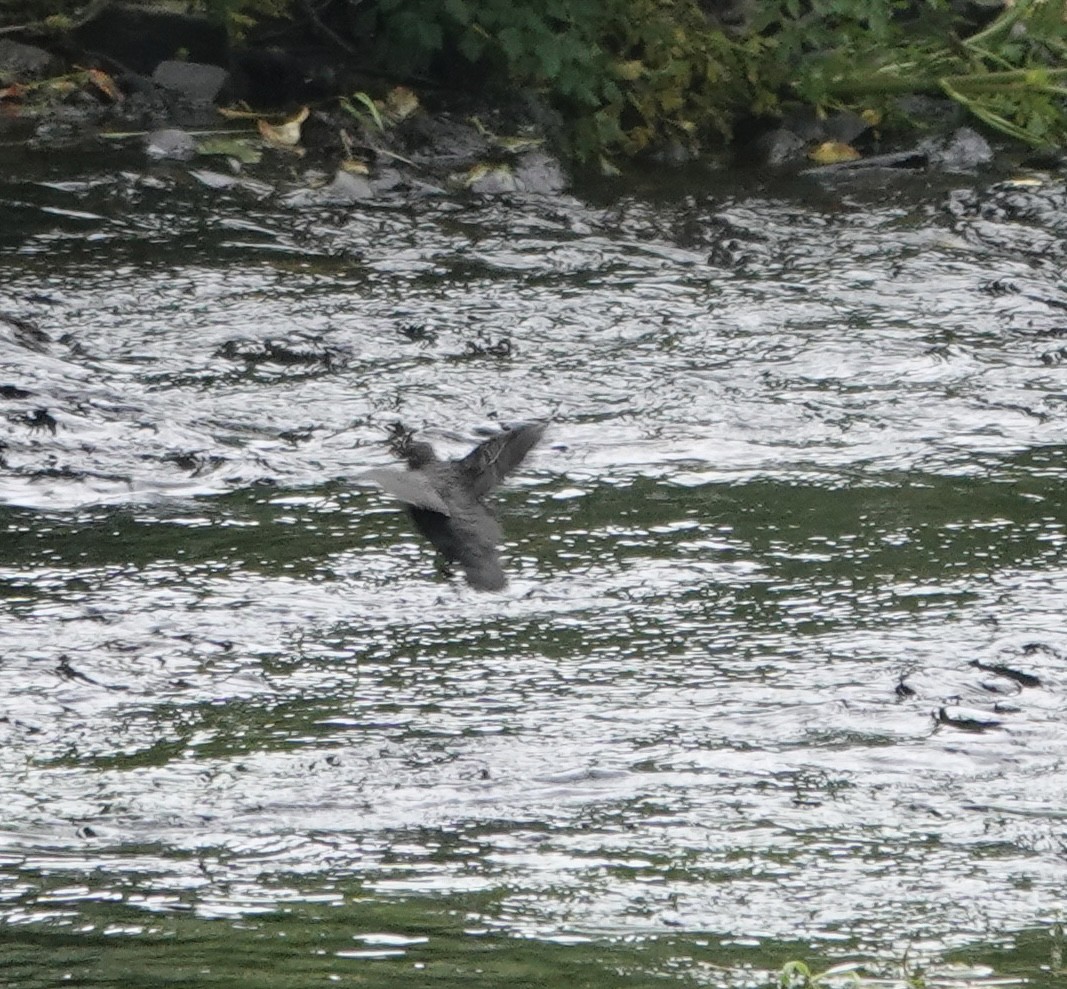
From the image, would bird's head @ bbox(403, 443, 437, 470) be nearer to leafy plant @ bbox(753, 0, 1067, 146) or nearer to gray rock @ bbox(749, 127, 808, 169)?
gray rock @ bbox(749, 127, 808, 169)

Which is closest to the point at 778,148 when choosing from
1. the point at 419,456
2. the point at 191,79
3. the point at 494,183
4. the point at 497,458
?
the point at 494,183

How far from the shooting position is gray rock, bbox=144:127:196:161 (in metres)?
5.90

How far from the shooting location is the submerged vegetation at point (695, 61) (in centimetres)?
626

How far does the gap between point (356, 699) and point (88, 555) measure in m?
0.79

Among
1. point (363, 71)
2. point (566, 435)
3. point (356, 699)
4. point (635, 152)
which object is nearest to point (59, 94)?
point (363, 71)

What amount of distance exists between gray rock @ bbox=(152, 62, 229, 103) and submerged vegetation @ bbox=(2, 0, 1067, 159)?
19 centimetres

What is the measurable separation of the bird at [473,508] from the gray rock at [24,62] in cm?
357

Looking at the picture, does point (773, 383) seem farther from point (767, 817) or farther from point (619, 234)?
point (767, 817)

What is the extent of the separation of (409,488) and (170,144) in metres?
3.02

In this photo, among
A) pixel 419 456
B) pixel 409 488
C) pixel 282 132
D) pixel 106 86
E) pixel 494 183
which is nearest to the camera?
pixel 409 488

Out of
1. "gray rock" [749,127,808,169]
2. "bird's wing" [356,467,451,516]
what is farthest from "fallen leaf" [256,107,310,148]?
"bird's wing" [356,467,451,516]

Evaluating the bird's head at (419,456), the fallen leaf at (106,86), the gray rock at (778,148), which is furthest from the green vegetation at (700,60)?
the bird's head at (419,456)

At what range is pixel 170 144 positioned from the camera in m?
5.94

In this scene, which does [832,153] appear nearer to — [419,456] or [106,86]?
[106,86]
